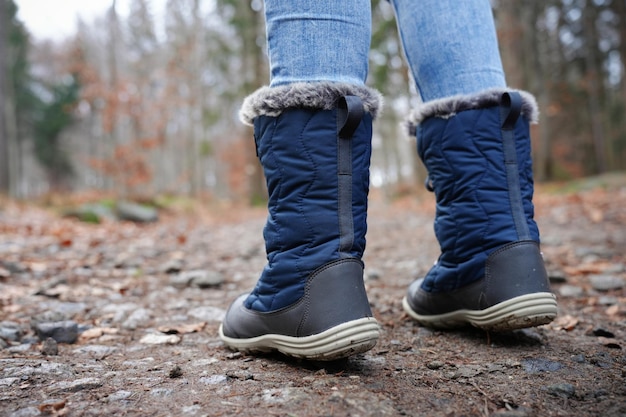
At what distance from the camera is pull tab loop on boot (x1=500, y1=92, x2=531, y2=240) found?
1352mm

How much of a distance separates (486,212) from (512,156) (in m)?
0.20

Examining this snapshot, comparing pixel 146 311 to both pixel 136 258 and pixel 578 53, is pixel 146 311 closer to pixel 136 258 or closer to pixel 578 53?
pixel 136 258

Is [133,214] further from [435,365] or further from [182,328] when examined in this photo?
[435,365]

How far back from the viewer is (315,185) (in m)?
1.17

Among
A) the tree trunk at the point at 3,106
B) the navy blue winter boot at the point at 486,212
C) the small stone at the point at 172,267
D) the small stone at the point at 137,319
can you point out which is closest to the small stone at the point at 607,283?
the navy blue winter boot at the point at 486,212

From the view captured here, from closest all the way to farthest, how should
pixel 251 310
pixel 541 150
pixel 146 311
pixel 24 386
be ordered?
pixel 24 386, pixel 251 310, pixel 146 311, pixel 541 150

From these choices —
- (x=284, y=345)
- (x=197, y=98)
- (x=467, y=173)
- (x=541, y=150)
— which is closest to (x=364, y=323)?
(x=284, y=345)

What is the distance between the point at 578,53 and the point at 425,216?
13133 mm

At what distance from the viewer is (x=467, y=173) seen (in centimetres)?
140

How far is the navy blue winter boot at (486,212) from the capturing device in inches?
51.3

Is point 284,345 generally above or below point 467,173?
below

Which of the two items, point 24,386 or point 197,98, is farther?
point 197,98

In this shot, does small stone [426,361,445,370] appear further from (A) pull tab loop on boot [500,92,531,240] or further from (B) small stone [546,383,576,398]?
(A) pull tab loop on boot [500,92,531,240]

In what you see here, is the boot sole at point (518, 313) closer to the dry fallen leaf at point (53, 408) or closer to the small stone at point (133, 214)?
the dry fallen leaf at point (53, 408)
